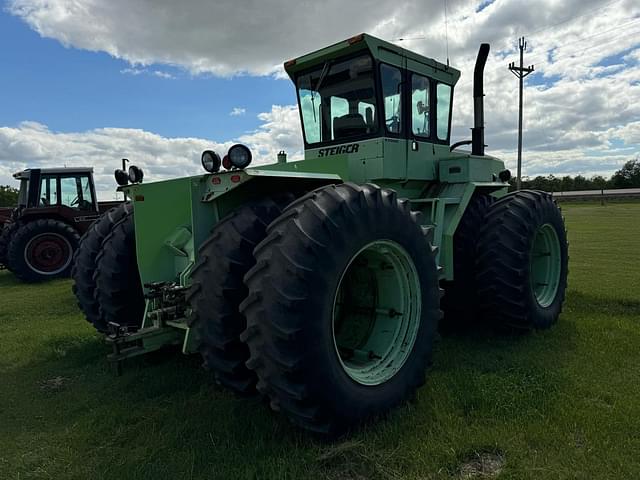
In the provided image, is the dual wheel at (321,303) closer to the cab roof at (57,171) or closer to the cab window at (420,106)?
the cab window at (420,106)

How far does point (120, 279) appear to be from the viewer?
421 cm

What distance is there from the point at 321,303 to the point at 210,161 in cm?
139

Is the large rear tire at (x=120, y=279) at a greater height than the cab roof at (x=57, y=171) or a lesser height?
lesser

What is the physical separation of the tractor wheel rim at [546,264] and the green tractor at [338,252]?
0.7 inches

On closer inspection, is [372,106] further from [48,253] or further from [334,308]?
[48,253]

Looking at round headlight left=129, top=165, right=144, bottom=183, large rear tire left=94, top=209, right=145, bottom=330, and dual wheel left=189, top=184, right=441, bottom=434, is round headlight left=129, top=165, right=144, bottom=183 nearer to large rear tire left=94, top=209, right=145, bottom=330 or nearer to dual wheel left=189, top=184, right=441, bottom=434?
large rear tire left=94, top=209, right=145, bottom=330

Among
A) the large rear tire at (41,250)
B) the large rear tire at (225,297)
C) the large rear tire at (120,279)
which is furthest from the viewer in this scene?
the large rear tire at (41,250)

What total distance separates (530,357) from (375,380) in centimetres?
193

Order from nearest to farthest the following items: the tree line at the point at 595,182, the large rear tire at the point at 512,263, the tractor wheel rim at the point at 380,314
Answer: the tractor wheel rim at the point at 380,314, the large rear tire at the point at 512,263, the tree line at the point at 595,182

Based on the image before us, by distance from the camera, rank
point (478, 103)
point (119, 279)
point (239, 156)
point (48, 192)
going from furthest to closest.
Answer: point (48, 192), point (478, 103), point (119, 279), point (239, 156)

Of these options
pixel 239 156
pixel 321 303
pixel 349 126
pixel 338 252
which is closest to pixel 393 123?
pixel 349 126

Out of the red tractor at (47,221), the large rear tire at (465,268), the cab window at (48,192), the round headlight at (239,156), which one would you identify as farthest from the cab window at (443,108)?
the cab window at (48,192)

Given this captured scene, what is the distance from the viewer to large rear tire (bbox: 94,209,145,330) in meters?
4.21

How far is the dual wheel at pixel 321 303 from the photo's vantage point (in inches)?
102
